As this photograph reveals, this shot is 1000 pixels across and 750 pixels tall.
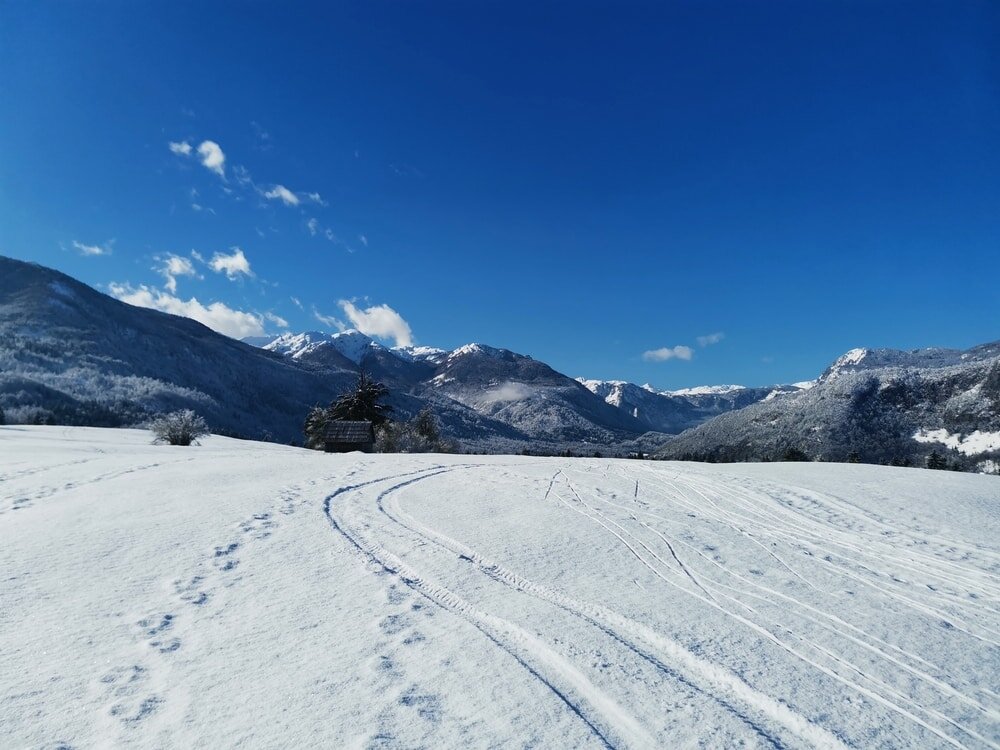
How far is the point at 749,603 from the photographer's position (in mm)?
6578

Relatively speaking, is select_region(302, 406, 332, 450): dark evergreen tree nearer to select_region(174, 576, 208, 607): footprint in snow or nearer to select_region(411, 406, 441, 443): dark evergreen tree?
select_region(411, 406, 441, 443): dark evergreen tree

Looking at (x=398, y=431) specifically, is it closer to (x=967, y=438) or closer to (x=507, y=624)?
(x=507, y=624)

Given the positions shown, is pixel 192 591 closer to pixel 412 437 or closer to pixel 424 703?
pixel 424 703

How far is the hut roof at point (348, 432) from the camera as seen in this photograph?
3797cm

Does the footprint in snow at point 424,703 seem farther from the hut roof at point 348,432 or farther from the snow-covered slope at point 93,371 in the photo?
the snow-covered slope at point 93,371

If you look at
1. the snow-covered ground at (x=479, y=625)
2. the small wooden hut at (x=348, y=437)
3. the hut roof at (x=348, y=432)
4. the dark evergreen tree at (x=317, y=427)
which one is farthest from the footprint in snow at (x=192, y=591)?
the dark evergreen tree at (x=317, y=427)

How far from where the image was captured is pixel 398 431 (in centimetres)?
4944

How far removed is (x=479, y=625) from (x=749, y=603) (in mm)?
3633

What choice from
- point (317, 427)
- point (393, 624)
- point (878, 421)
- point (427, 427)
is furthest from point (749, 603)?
point (878, 421)

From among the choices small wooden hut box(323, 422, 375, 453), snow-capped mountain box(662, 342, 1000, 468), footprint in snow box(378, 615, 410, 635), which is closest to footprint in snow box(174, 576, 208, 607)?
footprint in snow box(378, 615, 410, 635)

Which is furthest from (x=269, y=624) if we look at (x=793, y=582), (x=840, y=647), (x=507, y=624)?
(x=793, y=582)

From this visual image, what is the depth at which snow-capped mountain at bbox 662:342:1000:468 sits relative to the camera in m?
143

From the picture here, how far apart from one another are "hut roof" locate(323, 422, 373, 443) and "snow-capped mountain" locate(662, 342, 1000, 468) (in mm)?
114198

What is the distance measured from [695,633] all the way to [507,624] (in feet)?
6.61
